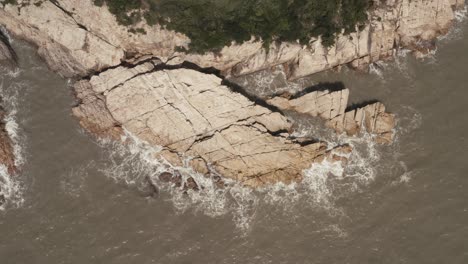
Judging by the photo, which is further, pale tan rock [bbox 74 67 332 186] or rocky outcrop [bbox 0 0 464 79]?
rocky outcrop [bbox 0 0 464 79]

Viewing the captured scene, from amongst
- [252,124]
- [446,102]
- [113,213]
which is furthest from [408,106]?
[113,213]

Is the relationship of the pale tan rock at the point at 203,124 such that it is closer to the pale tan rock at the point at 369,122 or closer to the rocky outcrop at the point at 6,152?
the pale tan rock at the point at 369,122

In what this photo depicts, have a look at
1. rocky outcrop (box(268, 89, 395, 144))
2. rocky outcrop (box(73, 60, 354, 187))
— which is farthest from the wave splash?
rocky outcrop (box(268, 89, 395, 144))

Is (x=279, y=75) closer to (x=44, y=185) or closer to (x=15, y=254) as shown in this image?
(x=44, y=185)

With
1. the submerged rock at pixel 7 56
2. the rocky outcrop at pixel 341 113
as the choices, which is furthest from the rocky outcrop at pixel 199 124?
the submerged rock at pixel 7 56

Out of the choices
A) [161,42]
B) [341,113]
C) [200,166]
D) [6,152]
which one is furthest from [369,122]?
[6,152]

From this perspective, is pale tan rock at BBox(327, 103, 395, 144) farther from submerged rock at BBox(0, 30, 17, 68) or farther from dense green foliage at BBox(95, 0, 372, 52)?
submerged rock at BBox(0, 30, 17, 68)

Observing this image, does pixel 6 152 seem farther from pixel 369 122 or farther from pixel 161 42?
pixel 369 122
